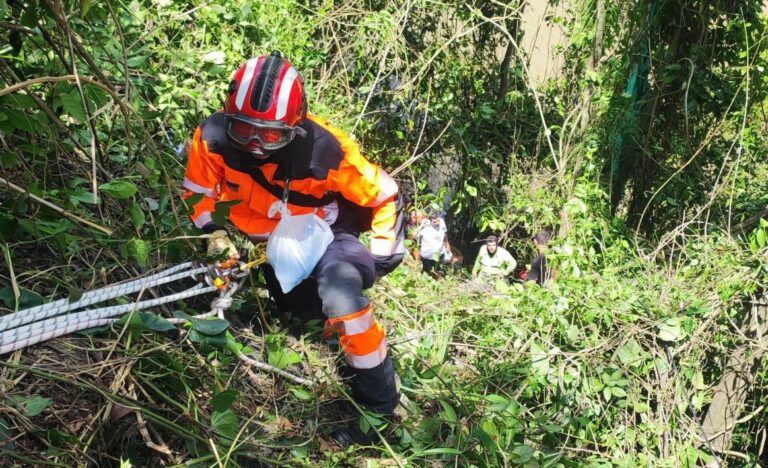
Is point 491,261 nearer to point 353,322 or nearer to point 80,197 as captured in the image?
point 353,322

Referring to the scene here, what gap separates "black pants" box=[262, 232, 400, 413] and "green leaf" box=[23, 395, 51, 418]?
1.30 meters

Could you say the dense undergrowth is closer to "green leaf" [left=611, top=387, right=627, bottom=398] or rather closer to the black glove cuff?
"green leaf" [left=611, top=387, right=627, bottom=398]

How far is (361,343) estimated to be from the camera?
3066 millimetres

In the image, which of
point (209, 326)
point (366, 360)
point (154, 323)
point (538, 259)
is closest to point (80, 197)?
point (154, 323)

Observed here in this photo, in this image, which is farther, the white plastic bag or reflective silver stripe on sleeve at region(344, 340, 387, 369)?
the white plastic bag

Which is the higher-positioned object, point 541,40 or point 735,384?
point 541,40

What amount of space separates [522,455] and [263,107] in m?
1.88

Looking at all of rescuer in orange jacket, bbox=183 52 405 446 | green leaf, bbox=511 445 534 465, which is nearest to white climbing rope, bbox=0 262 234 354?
rescuer in orange jacket, bbox=183 52 405 446

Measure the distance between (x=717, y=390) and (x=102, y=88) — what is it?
361cm

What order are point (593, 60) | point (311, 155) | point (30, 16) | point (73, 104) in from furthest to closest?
point (593, 60), point (311, 155), point (73, 104), point (30, 16)

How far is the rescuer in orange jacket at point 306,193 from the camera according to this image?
305 centimetres

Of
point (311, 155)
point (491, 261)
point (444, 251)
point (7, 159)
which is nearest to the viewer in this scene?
point (7, 159)

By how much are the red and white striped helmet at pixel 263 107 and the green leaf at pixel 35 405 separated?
141cm

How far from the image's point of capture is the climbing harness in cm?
213
